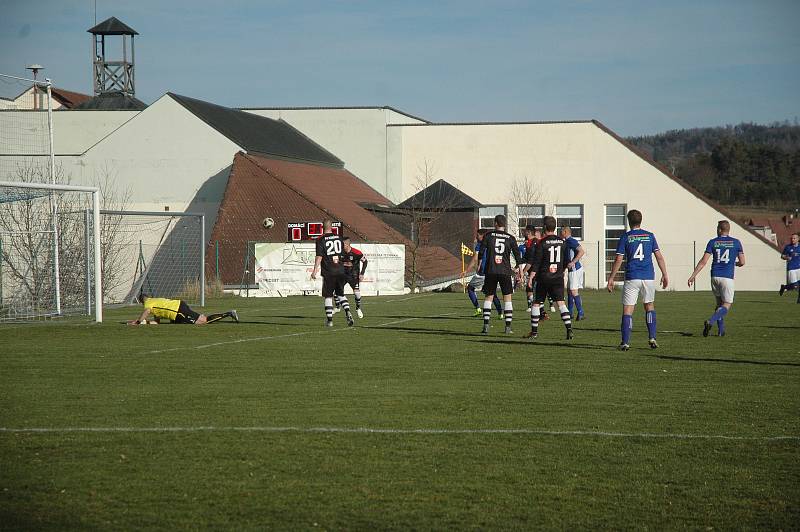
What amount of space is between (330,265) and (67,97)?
3111 inches

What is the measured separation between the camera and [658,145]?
163 m

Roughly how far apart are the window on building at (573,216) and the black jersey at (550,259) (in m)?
41.3

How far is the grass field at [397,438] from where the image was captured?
620 cm

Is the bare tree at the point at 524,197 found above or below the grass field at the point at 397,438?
above

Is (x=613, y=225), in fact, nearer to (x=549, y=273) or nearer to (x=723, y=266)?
(x=723, y=266)

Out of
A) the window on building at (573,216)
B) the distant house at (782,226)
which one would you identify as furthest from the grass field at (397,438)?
the distant house at (782,226)

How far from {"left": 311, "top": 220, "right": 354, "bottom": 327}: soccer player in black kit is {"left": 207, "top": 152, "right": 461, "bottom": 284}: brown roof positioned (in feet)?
75.9

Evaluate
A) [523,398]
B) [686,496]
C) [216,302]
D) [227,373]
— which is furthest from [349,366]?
[216,302]

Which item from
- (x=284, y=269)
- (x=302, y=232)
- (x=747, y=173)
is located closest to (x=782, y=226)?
(x=747, y=173)

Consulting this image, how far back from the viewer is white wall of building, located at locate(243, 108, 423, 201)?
2393 inches

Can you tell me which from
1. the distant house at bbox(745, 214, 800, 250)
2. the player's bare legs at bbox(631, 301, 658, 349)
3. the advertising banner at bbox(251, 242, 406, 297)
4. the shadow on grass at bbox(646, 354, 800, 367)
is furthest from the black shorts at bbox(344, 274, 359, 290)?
the distant house at bbox(745, 214, 800, 250)

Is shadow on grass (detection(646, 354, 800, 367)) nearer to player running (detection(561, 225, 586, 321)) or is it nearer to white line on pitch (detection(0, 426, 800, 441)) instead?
player running (detection(561, 225, 586, 321))

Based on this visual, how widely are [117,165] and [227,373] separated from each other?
136ft

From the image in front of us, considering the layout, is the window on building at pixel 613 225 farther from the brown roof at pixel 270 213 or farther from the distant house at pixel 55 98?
the distant house at pixel 55 98
